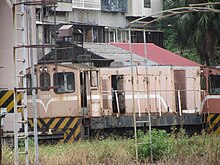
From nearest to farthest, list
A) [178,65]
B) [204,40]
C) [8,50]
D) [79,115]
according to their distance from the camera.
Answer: [8,50] < [79,115] < [178,65] < [204,40]

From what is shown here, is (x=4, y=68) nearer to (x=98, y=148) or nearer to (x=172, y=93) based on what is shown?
(x=98, y=148)

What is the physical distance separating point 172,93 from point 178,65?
66.4 inches

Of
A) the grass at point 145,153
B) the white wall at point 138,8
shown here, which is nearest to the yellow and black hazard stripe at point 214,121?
the grass at point 145,153

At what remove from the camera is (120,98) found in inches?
867

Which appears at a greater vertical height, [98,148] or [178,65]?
[178,65]

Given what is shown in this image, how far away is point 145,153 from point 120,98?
803cm

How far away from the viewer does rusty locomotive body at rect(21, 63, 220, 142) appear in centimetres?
2041

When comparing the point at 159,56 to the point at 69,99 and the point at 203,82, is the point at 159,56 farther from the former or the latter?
the point at 69,99

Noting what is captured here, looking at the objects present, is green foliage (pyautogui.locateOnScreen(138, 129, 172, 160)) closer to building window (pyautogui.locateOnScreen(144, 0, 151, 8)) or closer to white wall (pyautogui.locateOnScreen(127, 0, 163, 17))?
white wall (pyautogui.locateOnScreen(127, 0, 163, 17))

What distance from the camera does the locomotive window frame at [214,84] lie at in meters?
23.6

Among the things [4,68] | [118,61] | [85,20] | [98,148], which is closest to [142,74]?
[118,61]

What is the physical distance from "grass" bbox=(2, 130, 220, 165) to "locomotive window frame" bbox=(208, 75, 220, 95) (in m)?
8.22

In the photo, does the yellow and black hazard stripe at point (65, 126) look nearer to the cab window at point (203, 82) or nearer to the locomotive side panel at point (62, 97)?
the locomotive side panel at point (62, 97)

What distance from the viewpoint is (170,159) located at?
1221 centimetres
